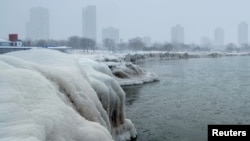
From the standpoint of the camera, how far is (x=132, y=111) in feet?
76.8

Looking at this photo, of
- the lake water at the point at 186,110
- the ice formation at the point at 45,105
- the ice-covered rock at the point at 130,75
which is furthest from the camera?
the ice-covered rock at the point at 130,75

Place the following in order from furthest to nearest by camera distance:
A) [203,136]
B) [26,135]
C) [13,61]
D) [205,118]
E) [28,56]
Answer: [205,118]
[203,136]
[28,56]
[13,61]
[26,135]

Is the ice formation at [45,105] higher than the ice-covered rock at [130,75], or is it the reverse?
the ice formation at [45,105]

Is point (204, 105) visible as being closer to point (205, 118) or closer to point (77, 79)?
point (205, 118)

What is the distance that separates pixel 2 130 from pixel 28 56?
6779mm

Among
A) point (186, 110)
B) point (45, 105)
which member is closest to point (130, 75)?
point (186, 110)

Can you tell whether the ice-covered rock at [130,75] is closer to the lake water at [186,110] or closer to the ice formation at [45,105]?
the lake water at [186,110]

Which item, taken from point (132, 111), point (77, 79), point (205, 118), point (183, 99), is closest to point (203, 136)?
point (205, 118)

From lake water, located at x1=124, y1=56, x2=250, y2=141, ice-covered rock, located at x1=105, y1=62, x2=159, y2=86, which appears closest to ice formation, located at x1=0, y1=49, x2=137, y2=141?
lake water, located at x1=124, y1=56, x2=250, y2=141

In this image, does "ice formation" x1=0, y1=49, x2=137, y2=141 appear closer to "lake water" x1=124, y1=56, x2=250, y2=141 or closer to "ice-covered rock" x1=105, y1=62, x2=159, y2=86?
"lake water" x1=124, y1=56, x2=250, y2=141

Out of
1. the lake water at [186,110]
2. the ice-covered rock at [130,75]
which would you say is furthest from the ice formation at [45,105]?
the ice-covered rock at [130,75]

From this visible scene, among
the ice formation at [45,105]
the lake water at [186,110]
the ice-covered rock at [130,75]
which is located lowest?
the lake water at [186,110]

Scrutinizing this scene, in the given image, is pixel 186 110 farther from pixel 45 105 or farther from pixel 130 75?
pixel 130 75

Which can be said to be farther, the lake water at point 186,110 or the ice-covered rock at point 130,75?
the ice-covered rock at point 130,75
